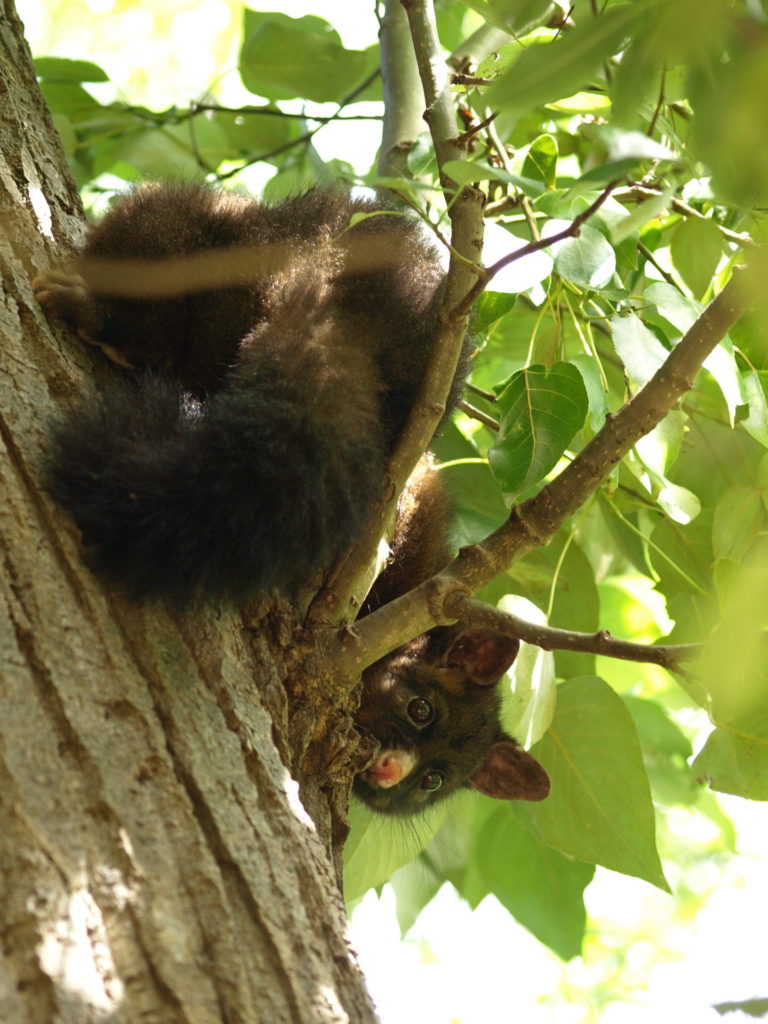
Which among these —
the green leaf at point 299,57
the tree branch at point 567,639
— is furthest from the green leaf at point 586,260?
the green leaf at point 299,57

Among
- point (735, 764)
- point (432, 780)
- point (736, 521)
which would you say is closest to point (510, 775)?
point (432, 780)

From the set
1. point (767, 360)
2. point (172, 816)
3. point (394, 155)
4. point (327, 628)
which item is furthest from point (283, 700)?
point (394, 155)

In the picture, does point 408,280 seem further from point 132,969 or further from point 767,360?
point 132,969

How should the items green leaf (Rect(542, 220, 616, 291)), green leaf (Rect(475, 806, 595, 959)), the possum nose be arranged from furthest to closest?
the possum nose < green leaf (Rect(475, 806, 595, 959)) < green leaf (Rect(542, 220, 616, 291))

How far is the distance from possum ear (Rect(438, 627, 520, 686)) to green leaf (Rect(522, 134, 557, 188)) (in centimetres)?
126

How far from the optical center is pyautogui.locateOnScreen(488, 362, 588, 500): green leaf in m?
2.27

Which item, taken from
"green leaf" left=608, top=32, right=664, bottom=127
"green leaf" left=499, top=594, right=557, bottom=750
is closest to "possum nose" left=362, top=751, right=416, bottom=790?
"green leaf" left=499, top=594, right=557, bottom=750

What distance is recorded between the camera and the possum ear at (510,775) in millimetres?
2801

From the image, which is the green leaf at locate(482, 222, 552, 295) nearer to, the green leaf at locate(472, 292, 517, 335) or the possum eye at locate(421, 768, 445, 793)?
the green leaf at locate(472, 292, 517, 335)

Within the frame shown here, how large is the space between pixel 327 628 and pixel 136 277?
90cm

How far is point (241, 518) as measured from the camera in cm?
186

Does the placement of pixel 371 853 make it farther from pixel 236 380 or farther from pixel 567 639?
pixel 236 380

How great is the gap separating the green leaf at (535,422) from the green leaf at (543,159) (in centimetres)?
48

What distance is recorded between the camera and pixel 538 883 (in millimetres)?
2990
